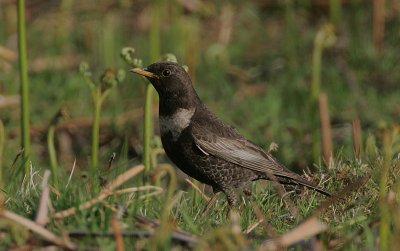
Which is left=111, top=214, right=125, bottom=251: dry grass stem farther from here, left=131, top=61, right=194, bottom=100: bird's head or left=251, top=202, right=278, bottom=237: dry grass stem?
left=131, top=61, right=194, bottom=100: bird's head

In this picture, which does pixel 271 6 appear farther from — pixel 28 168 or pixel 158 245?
pixel 158 245

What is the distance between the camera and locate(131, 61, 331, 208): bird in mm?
6203

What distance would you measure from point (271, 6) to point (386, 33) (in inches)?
58.6

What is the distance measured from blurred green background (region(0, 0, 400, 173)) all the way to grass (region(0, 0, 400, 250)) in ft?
0.06

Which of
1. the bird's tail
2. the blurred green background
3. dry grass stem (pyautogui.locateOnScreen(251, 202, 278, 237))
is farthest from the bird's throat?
the blurred green background

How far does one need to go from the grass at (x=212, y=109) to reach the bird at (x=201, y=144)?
0.49 feet

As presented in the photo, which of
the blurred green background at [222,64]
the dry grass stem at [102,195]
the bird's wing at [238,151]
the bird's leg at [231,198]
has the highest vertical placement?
the dry grass stem at [102,195]

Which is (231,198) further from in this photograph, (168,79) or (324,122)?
(324,122)

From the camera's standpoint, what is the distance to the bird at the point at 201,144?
6203mm

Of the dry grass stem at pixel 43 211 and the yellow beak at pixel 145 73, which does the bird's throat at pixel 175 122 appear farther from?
the dry grass stem at pixel 43 211

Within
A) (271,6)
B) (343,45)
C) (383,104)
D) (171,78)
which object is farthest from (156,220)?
(271,6)

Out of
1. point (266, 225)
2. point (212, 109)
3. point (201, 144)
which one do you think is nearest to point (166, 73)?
point (201, 144)

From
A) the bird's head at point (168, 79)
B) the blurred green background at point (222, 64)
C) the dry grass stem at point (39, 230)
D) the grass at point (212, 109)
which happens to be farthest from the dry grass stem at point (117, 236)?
the blurred green background at point (222, 64)

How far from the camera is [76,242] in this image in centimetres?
430
